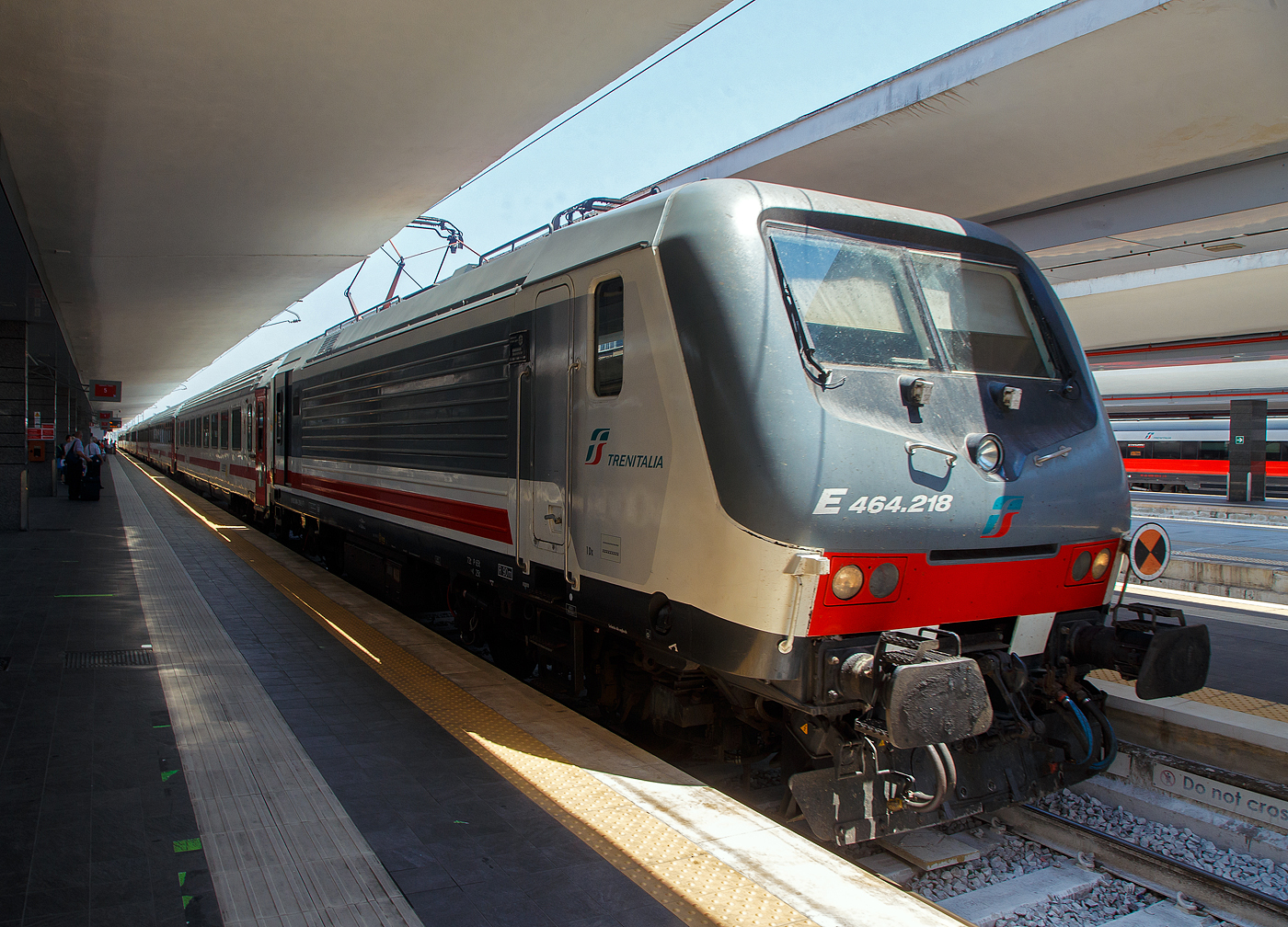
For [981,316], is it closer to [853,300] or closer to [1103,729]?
[853,300]

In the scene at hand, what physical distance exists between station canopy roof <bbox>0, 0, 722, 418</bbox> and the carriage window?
2024 millimetres

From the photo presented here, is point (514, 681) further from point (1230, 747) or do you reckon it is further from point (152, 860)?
point (1230, 747)

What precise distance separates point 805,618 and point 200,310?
17.0 metres

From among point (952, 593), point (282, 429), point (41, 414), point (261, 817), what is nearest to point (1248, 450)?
point (282, 429)

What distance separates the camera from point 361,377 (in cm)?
841

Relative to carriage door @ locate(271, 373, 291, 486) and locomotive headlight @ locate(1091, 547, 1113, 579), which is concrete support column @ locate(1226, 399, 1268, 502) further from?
carriage door @ locate(271, 373, 291, 486)

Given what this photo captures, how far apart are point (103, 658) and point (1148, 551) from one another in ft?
21.6

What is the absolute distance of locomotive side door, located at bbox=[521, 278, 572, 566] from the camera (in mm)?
4695

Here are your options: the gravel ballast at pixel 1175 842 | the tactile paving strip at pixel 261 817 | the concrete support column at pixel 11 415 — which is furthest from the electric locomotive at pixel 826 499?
the concrete support column at pixel 11 415

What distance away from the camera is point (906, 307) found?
4105 mm

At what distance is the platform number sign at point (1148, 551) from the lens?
14.0 ft

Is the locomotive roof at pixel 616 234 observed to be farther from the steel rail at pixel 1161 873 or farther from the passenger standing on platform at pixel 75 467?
the passenger standing on platform at pixel 75 467

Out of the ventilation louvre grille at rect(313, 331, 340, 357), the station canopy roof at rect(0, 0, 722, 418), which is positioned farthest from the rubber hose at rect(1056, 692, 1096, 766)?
the ventilation louvre grille at rect(313, 331, 340, 357)

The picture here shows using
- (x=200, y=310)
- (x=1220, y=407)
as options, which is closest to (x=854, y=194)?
(x=200, y=310)
